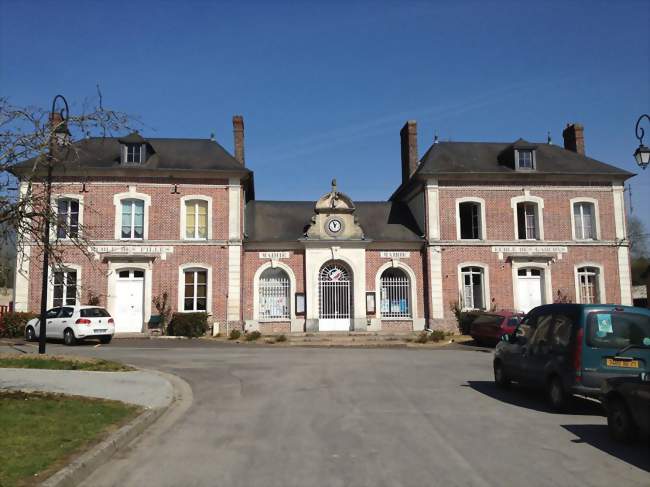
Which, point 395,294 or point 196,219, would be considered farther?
point 395,294

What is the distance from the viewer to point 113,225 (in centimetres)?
2439

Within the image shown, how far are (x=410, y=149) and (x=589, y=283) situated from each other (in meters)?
11.1

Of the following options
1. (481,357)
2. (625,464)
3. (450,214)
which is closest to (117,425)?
(625,464)

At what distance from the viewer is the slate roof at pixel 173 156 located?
24984mm

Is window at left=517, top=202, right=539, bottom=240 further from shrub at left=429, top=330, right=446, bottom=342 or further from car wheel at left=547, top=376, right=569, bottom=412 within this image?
car wheel at left=547, top=376, right=569, bottom=412

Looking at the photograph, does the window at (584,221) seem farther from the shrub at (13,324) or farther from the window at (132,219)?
the shrub at (13,324)

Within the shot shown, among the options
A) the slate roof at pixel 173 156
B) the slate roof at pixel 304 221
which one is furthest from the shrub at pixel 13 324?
the slate roof at pixel 304 221

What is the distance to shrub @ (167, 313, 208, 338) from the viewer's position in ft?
76.0

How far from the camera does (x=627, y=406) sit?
21.9 ft

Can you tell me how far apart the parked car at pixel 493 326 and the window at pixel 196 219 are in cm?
1224

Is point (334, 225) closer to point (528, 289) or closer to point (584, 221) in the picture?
point (528, 289)

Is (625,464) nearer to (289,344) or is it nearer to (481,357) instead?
(481,357)

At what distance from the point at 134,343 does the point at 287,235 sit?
843cm

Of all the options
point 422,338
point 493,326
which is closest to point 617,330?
point 493,326
